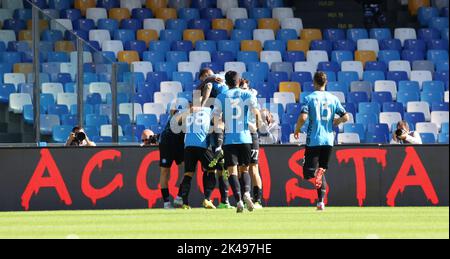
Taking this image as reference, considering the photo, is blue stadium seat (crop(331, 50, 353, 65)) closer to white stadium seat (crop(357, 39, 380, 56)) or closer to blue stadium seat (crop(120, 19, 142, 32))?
white stadium seat (crop(357, 39, 380, 56))

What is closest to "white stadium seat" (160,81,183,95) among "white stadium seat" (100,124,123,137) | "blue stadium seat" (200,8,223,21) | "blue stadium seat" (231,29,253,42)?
"blue stadium seat" (231,29,253,42)

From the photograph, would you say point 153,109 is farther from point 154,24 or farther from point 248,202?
point 248,202

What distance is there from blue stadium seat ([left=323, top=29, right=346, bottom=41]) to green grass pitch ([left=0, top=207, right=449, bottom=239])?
38.3 ft

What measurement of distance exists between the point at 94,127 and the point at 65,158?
1.79m

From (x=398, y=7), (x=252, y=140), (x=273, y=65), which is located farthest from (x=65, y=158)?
(x=398, y=7)

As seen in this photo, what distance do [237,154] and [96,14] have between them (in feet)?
43.2

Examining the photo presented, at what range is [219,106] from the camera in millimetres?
18531

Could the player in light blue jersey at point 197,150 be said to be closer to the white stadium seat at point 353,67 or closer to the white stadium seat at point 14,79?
the white stadium seat at point 14,79

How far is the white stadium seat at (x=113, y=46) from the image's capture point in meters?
29.4

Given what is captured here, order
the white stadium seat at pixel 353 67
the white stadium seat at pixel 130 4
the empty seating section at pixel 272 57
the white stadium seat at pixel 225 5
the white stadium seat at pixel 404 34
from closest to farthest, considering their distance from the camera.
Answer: the empty seating section at pixel 272 57, the white stadium seat at pixel 353 67, the white stadium seat at pixel 404 34, the white stadium seat at pixel 130 4, the white stadium seat at pixel 225 5

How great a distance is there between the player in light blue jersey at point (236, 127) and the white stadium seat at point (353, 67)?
38.0 ft

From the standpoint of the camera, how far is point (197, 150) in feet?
65.5

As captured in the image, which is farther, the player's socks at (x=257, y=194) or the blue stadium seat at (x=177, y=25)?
the blue stadium seat at (x=177, y=25)

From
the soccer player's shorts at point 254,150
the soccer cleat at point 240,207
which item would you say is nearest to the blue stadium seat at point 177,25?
the soccer player's shorts at point 254,150
